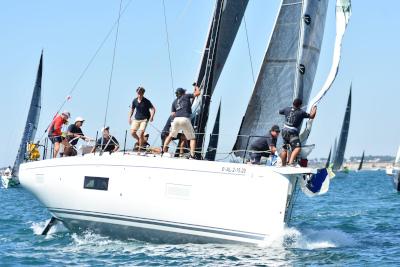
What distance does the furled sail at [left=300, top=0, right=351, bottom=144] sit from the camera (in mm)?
17609

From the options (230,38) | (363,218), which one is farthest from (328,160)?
(230,38)

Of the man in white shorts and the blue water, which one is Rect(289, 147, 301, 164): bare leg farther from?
the man in white shorts

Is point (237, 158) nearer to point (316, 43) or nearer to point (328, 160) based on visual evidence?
point (316, 43)

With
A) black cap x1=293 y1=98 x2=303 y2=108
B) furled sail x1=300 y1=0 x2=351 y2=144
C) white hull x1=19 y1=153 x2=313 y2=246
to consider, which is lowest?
white hull x1=19 y1=153 x2=313 y2=246

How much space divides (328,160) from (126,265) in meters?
87.4

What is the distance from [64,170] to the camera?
59.6 feet

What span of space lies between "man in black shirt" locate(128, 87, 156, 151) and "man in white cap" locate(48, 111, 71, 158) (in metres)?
2.22

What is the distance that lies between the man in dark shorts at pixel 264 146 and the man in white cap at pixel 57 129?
4932mm

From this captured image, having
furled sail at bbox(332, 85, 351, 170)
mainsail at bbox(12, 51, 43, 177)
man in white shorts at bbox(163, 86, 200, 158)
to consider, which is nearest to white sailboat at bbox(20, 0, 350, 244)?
man in white shorts at bbox(163, 86, 200, 158)

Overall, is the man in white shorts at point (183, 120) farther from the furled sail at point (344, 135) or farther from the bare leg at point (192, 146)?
the furled sail at point (344, 135)

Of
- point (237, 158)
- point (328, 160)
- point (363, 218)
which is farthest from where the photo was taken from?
point (328, 160)

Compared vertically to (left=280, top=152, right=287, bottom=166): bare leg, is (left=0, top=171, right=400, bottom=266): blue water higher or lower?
lower

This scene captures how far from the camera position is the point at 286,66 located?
1833 centimetres

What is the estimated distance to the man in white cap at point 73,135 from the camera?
19.9 m
